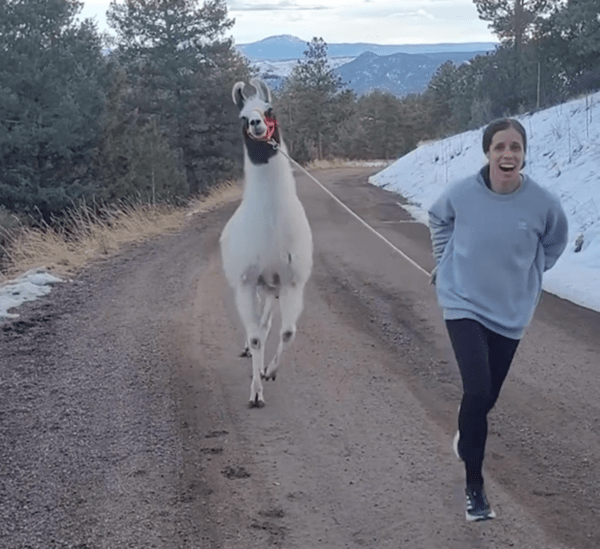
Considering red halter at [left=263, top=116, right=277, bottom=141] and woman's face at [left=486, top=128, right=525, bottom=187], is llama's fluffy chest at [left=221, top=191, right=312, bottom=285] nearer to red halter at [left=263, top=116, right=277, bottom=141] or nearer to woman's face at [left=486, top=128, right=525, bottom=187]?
red halter at [left=263, top=116, right=277, bottom=141]

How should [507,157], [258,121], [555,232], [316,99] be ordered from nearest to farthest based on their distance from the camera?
[507,157], [555,232], [258,121], [316,99]

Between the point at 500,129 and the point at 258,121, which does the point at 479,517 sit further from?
the point at 258,121

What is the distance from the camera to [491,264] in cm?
387

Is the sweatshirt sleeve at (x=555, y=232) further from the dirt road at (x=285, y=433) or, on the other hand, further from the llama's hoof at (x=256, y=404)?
the llama's hoof at (x=256, y=404)

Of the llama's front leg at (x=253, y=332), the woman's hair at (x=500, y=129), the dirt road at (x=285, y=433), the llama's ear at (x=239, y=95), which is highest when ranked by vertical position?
the llama's ear at (x=239, y=95)

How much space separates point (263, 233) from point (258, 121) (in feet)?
2.51

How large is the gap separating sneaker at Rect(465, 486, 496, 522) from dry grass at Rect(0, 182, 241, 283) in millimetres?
8107

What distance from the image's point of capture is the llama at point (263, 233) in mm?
5496

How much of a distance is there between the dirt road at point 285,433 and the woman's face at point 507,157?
1676 mm

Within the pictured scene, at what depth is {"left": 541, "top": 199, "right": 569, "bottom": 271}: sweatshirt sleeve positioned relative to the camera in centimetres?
391

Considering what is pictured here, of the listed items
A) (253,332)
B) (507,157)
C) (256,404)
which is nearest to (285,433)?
(256,404)

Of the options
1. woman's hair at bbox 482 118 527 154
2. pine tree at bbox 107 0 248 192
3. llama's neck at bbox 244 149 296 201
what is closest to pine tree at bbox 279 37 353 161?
pine tree at bbox 107 0 248 192

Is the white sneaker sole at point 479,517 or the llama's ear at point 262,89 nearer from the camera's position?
the white sneaker sole at point 479,517

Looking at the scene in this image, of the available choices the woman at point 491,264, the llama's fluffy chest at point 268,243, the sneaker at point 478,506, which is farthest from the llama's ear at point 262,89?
the sneaker at point 478,506
